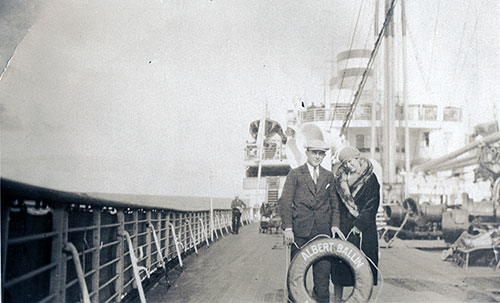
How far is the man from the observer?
296 cm

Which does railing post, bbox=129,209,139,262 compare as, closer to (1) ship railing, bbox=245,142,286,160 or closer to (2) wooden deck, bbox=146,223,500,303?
(2) wooden deck, bbox=146,223,500,303

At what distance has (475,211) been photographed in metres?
5.17

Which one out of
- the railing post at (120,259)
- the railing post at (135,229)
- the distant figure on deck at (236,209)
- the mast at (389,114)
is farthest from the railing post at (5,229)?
the distant figure on deck at (236,209)

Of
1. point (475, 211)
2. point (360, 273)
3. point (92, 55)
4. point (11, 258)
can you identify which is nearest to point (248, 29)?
point (92, 55)

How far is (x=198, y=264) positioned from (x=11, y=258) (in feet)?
11.1

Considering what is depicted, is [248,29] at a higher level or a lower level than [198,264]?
higher

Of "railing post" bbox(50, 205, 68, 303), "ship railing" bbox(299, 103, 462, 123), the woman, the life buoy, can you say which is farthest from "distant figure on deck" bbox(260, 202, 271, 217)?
"railing post" bbox(50, 205, 68, 303)

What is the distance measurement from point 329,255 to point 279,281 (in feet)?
4.10

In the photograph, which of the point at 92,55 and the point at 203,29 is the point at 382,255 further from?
the point at 92,55

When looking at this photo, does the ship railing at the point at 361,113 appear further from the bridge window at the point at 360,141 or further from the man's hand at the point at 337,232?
the man's hand at the point at 337,232

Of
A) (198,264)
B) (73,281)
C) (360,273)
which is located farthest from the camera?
(198,264)

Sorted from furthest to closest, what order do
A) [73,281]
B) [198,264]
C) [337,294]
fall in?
[198,264]
[337,294]
[73,281]

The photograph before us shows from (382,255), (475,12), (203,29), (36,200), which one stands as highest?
(475,12)

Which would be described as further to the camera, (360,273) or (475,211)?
(475,211)
